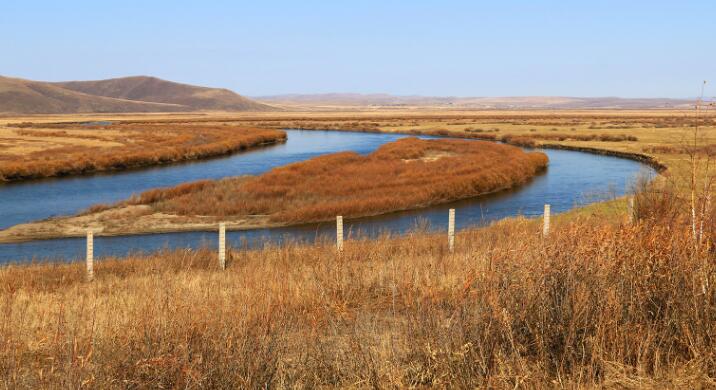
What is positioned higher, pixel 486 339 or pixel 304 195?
pixel 486 339

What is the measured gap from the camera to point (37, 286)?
447 inches

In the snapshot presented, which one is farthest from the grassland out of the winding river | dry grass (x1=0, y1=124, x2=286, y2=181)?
dry grass (x1=0, y1=124, x2=286, y2=181)

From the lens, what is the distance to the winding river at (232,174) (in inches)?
892

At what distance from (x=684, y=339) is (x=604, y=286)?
813 millimetres

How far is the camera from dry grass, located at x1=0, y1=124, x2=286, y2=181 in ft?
139

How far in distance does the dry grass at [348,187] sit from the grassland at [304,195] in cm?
5

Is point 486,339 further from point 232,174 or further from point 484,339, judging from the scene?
point 232,174

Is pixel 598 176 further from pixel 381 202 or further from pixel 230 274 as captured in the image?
pixel 230 274

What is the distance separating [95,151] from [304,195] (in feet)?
98.8

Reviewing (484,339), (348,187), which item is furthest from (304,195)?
(484,339)

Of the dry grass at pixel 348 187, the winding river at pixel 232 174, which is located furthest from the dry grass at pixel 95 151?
the dry grass at pixel 348 187

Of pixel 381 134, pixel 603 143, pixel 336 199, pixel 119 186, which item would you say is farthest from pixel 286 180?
pixel 381 134

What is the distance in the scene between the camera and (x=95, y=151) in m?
52.8

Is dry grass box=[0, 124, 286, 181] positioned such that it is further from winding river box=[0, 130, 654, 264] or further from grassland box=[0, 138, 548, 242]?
grassland box=[0, 138, 548, 242]
